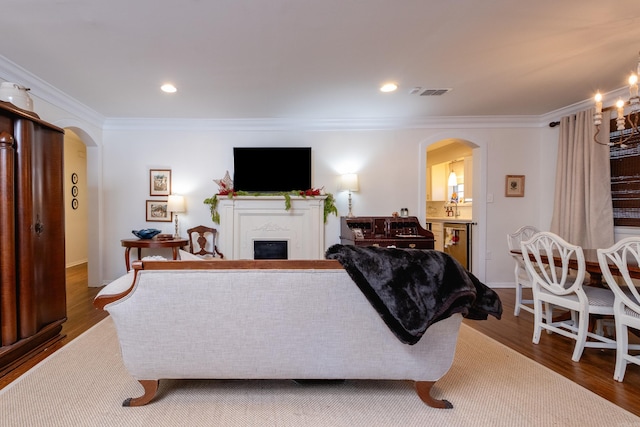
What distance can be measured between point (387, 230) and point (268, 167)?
1.87m

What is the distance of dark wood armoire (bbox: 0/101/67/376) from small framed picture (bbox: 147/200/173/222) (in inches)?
69.1

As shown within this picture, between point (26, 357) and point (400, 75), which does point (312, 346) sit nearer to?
point (26, 357)

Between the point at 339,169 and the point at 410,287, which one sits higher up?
the point at 339,169

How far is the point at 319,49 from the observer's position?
2.50 meters

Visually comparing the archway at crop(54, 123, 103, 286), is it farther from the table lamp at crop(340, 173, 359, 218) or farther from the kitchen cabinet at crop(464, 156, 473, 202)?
the kitchen cabinet at crop(464, 156, 473, 202)

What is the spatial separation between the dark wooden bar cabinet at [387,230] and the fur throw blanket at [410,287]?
2392mm

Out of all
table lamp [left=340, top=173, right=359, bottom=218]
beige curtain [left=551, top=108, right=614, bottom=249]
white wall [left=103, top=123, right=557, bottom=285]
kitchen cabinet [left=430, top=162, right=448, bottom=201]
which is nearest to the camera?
beige curtain [left=551, top=108, right=614, bottom=249]

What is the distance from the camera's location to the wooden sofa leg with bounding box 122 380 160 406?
166 cm

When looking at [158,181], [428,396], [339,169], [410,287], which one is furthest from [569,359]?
[158,181]

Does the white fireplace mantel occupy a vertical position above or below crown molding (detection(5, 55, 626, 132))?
below

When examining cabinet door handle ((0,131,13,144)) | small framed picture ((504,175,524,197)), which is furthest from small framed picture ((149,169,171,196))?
small framed picture ((504,175,524,197))

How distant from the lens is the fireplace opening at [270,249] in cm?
432

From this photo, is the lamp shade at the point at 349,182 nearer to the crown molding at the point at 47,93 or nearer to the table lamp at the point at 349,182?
the table lamp at the point at 349,182

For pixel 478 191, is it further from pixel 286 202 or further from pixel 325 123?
pixel 286 202
